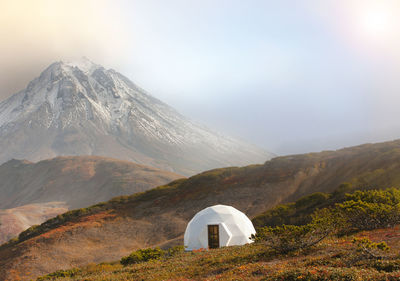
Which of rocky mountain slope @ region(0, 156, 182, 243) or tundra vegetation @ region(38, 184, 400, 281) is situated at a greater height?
rocky mountain slope @ region(0, 156, 182, 243)

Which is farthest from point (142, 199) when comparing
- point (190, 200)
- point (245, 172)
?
point (245, 172)

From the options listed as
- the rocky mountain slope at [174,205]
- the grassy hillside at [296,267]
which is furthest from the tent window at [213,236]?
the rocky mountain slope at [174,205]

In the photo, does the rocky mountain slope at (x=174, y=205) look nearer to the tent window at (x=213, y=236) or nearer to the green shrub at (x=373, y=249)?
the tent window at (x=213, y=236)

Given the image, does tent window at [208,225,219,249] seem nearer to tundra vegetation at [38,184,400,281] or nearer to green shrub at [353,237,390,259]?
tundra vegetation at [38,184,400,281]

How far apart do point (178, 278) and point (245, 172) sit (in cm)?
4739

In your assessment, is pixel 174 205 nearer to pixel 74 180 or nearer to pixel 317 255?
pixel 317 255

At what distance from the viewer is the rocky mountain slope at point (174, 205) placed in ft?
114

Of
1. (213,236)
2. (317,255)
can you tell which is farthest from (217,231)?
(317,255)

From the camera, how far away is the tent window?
25.0 meters

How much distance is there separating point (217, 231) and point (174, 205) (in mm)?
24854

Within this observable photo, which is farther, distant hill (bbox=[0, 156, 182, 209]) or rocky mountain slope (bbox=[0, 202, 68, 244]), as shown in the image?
distant hill (bbox=[0, 156, 182, 209])

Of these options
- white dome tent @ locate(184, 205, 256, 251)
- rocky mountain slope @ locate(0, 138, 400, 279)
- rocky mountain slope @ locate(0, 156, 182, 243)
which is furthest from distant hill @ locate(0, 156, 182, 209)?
white dome tent @ locate(184, 205, 256, 251)

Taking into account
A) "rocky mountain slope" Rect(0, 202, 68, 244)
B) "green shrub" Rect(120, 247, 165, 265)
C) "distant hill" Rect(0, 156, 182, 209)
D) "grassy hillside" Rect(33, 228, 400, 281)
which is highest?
"distant hill" Rect(0, 156, 182, 209)

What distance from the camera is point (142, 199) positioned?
5372 centimetres
